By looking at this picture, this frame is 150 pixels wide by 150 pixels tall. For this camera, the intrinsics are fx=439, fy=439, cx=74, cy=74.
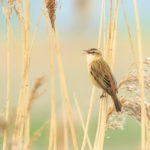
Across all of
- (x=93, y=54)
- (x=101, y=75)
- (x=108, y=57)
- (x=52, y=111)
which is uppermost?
(x=93, y=54)

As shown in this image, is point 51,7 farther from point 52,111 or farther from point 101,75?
point 101,75

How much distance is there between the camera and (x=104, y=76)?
326 centimetres

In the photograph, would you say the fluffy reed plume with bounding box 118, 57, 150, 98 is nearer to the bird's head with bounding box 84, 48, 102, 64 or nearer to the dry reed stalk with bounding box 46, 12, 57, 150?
the dry reed stalk with bounding box 46, 12, 57, 150

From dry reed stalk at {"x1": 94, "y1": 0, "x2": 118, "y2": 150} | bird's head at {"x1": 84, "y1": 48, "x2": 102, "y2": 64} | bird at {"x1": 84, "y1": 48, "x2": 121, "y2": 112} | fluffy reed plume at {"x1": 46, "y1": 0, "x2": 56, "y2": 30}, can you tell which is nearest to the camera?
fluffy reed plume at {"x1": 46, "y1": 0, "x2": 56, "y2": 30}

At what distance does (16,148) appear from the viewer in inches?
52.3

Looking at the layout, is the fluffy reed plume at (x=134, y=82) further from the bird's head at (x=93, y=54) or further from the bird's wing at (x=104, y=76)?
the bird's head at (x=93, y=54)

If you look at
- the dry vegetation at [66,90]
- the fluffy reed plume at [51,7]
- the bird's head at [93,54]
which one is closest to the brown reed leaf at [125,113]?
the dry vegetation at [66,90]

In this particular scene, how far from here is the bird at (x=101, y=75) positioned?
303cm

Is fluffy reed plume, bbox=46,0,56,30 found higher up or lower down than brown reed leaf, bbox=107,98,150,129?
higher up

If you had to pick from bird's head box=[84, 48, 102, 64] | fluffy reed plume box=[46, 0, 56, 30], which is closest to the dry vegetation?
fluffy reed plume box=[46, 0, 56, 30]

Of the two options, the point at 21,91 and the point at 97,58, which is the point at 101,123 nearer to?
the point at 21,91

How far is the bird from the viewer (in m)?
3.03

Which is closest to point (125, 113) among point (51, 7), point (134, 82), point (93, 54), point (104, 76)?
point (134, 82)

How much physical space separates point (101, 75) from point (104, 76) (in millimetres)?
58
